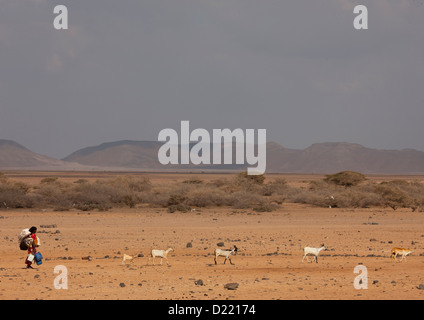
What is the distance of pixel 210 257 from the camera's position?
60.2 ft

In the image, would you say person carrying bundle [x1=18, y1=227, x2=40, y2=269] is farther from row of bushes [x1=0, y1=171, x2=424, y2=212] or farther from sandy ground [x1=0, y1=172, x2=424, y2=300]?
row of bushes [x1=0, y1=171, x2=424, y2=212]

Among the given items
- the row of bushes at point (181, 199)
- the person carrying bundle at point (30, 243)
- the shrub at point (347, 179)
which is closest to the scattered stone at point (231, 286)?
the person carrying bundle at point (30, 243)

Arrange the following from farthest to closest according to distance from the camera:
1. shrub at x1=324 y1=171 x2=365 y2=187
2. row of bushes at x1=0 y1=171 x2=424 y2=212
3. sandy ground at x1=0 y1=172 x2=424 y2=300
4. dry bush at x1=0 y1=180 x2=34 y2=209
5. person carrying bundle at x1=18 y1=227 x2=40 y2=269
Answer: shrub at x1=324 y1=171 x2=365 y2=187 < row of bushes at x1=0 y1=171 x2=424 y2=212 < dry bush at x1=0 y1=180 x2=34 y2=209 < person carrying bundle at x1=18 y1=227 x2=40 y2=269 < sandy ground at x1=0 y1=172 x2=424 y2=300

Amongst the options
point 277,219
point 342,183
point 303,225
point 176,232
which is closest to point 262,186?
point 342,183

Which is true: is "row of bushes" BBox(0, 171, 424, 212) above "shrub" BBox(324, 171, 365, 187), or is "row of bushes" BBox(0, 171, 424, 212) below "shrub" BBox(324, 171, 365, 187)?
below

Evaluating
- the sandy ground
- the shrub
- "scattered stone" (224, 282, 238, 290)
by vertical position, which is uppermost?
the shrub

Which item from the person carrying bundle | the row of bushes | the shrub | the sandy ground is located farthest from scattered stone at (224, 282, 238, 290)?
the shrub

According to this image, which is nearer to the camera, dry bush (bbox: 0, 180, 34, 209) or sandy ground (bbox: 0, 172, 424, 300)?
sandy ground (bbox: 0, 172, 424, 300)

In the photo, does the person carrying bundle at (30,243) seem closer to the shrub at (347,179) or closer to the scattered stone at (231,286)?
the scattered stone at (231,286)

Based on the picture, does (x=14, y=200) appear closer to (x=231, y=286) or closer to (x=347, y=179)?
(x=231, y=286)

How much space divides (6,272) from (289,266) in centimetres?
669

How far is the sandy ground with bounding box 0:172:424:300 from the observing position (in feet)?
43.0

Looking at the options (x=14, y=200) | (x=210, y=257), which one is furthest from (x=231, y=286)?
(x=14, y=200)

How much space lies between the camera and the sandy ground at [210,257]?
13102mm
